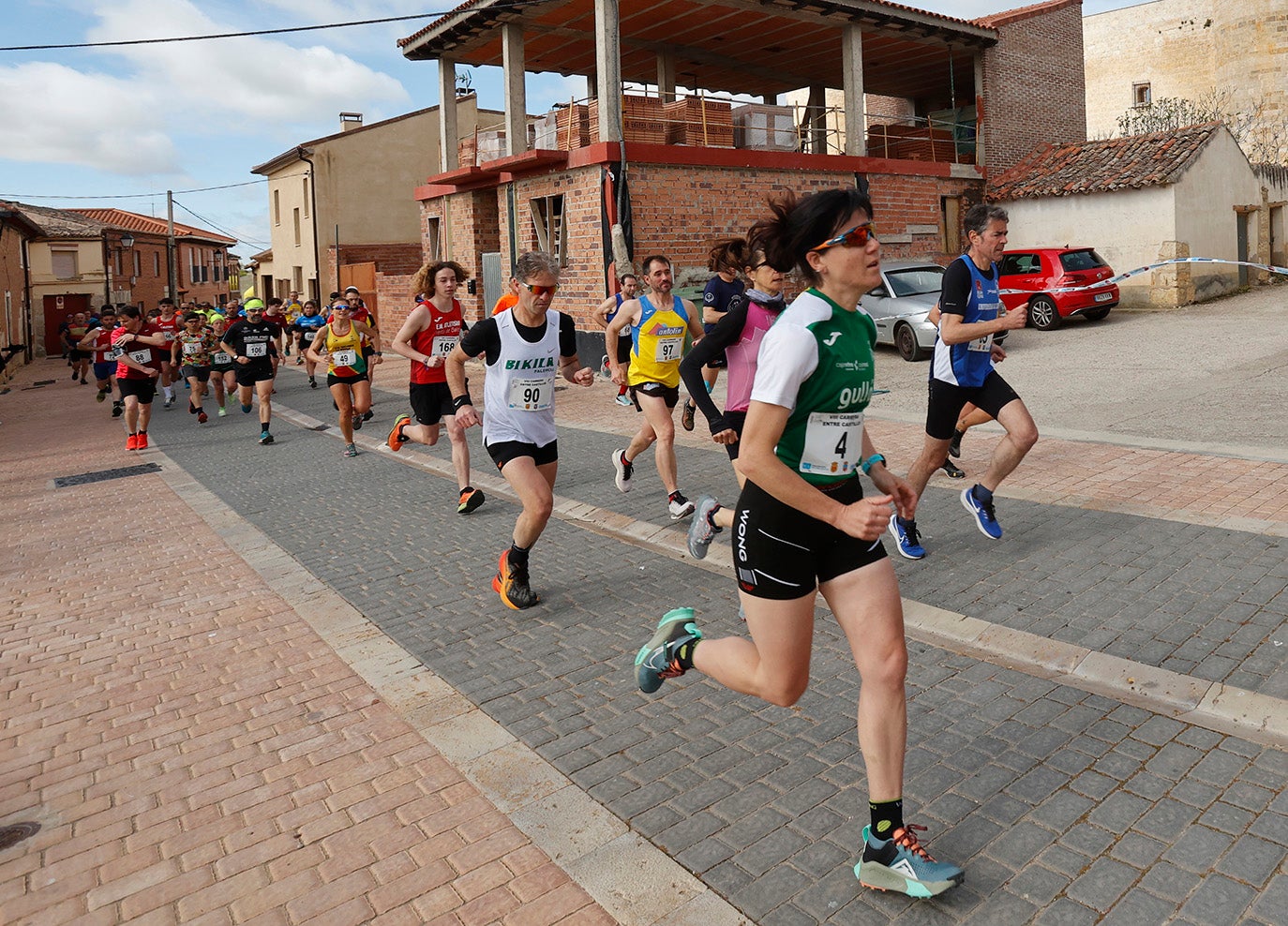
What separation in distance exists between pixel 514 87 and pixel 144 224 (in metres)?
52.4

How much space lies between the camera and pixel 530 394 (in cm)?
604

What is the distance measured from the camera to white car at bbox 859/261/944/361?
18.3 metres

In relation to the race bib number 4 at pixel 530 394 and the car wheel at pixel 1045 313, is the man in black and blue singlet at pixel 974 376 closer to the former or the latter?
the race bib number 4 at pixel 530 394

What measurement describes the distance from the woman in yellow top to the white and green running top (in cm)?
963

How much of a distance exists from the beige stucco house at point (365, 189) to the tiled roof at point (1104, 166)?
20.5m

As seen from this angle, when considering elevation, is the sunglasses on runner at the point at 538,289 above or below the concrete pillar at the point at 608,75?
below

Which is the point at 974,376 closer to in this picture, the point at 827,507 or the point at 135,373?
the point at 827,507

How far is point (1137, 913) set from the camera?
274cm

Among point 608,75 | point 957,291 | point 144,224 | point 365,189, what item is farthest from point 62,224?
point 957,291

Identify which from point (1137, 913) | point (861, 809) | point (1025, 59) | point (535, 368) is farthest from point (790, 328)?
point (1025, 59)

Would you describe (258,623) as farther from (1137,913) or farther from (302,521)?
(1137,913)

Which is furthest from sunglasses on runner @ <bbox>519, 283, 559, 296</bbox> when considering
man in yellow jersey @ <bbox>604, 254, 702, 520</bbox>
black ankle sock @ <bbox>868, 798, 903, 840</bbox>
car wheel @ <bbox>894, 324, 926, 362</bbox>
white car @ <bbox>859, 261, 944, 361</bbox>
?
car wheel @ <bbox>894, 324, 926, 362</bbox>

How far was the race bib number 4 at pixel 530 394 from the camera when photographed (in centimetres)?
601

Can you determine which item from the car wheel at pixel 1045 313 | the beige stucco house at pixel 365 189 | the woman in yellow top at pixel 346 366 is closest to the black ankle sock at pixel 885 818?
the woman in yellow top at pixel 346 366
